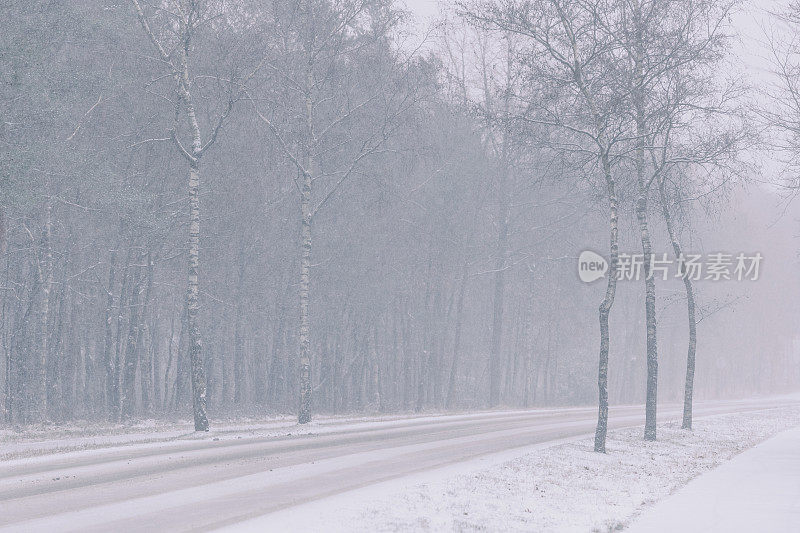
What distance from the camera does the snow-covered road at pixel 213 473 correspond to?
10555mm

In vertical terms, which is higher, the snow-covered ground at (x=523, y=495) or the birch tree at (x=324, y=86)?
the birch tree at (x=324, y=86)

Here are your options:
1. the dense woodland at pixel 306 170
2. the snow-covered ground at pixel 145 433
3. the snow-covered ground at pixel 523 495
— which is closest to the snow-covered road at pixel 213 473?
the snow-covered ground at pixel 145 433

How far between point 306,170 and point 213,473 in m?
14.8

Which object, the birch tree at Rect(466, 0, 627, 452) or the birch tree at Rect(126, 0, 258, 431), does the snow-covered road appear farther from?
the birch tree at Rect(466, 0, 627, 452)

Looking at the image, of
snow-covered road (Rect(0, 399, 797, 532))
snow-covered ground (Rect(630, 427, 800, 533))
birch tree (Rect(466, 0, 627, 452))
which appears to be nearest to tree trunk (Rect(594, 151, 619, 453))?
birch tree (Rect(466, 0, 627, 452))

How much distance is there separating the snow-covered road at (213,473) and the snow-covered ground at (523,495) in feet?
2.35

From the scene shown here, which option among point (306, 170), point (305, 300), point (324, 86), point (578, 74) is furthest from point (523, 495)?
point (324, 86)

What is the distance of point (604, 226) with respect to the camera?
5128cm

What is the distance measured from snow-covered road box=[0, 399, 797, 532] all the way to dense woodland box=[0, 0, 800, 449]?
12.8 ft

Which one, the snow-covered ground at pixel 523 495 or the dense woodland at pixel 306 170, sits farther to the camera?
the dense woodland at pixel 306 170

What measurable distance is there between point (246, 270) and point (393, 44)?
35.7 ft

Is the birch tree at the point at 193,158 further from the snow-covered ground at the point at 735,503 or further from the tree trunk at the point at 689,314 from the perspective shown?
the tree trunk at the point at 689,314

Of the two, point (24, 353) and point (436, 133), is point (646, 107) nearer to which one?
point (436, 133)

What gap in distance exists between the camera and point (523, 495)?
43.2ft
